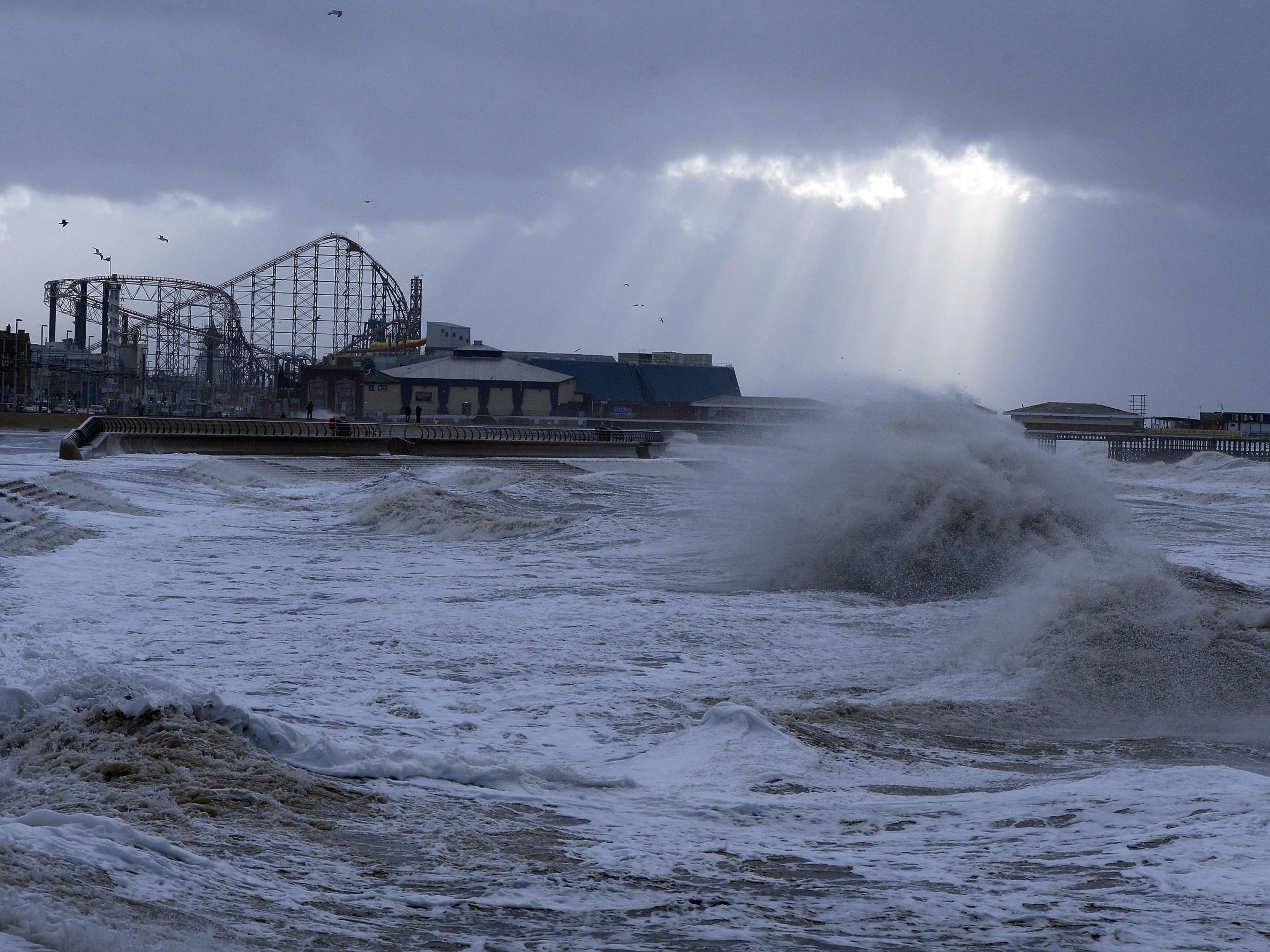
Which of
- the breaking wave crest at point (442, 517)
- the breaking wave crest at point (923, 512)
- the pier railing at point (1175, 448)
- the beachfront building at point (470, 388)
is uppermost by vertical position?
A: the beachfront building at point (470, 388)

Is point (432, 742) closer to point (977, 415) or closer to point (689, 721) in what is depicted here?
point (689, 721)

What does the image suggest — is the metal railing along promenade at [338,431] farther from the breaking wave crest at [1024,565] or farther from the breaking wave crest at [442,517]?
the breaking wave crest at [1024,565]

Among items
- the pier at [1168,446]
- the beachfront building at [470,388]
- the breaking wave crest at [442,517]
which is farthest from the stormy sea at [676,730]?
the pier at [1168,446]

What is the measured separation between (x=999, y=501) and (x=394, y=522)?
955 cm

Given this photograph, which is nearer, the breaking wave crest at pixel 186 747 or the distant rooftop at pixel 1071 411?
the breaking wave crest at pixel 186 747

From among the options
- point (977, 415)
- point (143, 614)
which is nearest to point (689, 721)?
point (143, 614)

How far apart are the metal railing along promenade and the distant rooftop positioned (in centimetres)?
6043

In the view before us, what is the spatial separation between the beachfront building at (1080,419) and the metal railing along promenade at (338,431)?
55808mm

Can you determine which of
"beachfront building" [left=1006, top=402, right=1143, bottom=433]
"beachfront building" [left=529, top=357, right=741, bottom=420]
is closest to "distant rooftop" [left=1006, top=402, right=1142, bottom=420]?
"beachfront building" [left=1006, top=402, right=1143, bottom=433]

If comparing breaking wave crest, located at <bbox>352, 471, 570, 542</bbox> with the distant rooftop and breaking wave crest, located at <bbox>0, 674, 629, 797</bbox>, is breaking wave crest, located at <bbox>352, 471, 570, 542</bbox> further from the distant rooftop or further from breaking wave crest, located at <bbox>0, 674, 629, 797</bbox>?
the distant rooftop

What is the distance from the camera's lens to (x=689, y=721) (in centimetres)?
684

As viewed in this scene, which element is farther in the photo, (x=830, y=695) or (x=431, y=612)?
(x=431, y=612)

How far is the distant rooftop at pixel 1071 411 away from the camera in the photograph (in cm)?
10000

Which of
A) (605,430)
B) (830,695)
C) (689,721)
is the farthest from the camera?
(605,430)
